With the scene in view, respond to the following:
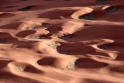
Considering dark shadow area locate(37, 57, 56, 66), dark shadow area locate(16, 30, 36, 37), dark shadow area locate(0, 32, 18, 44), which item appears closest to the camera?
dark shadow area locate(37, 57, 56, 66)

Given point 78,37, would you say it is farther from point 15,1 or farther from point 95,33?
point 15,1

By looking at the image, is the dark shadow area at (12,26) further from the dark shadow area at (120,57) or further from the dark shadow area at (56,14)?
the dark shadow area at (120,57)

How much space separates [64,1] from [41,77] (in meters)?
3.89

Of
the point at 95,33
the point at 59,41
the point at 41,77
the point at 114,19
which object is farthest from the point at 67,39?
the point at 41,77

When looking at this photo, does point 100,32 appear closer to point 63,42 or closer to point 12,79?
point 63,42

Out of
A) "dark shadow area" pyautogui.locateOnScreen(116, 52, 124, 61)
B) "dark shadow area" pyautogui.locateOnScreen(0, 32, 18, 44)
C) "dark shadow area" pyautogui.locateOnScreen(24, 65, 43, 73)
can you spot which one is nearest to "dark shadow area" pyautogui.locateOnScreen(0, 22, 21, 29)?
"dark shadow area" pyautogui.locateOnScreen(0, 32, 18, 44)

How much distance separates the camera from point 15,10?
6707 mm

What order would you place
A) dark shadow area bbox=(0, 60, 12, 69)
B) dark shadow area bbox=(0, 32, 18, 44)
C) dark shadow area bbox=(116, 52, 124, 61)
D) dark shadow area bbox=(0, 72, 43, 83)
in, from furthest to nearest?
1. dark shadow area bbox=(0, 32, 18, 44)
2. dark shadow area bbox=(116, 52, 124, 61)
3. dark shadow area bbox=(0, 60, 12, 69)
4. dark shadow area bbox=(0, 72, 43, 83)

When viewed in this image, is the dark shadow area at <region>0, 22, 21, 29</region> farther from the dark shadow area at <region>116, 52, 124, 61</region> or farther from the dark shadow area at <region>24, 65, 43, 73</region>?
the dark shadow area at <region>116, 52, 124, 61</region>

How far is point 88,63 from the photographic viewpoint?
363cm

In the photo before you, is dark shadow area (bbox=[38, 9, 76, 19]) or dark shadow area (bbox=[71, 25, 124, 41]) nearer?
dark shadow area (bbox=[71, 25, 124, 41])

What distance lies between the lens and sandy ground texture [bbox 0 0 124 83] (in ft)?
11.0

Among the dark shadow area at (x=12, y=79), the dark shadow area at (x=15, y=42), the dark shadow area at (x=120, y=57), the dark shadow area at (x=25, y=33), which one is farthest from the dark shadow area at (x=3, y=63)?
the dark shadow area at (x=120, y=57)

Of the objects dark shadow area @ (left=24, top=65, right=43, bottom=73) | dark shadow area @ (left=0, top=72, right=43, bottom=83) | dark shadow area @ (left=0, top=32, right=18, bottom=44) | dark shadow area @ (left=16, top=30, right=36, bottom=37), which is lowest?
dark shadow area @ (left=0, top=72, right=43, bottom=83)
